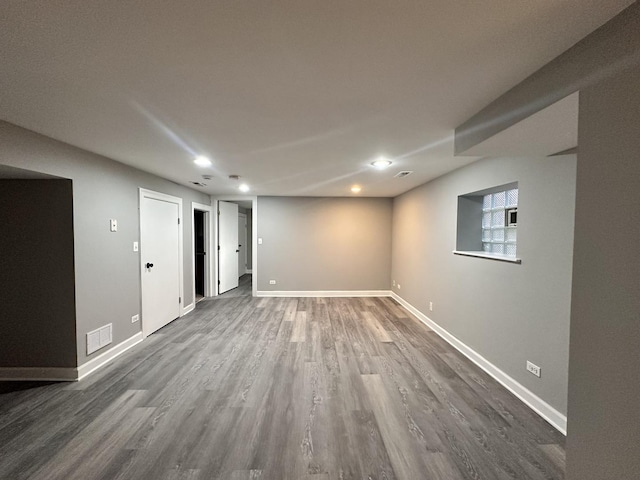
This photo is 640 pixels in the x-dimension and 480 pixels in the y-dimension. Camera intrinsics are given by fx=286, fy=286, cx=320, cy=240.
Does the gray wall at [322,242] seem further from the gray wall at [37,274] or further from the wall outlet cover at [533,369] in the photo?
the wall outlet cover at [533,369]

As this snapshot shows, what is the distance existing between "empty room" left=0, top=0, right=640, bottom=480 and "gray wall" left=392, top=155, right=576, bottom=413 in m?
0.02

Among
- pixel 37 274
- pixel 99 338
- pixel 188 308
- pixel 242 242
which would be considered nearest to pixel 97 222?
pixel 37 274

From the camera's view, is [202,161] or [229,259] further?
[229,259]

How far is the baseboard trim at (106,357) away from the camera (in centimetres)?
275

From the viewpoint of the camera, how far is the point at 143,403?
7.58ft

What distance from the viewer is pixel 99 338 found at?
2953mm

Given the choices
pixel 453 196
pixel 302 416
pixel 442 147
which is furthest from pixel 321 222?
pixel 302 416

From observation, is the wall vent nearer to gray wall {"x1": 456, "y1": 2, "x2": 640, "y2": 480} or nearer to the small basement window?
gray wall {"x1": 456, "y1": 2, "x2": 640, "y2": 480}

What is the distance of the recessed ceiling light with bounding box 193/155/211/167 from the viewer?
2.96 meters

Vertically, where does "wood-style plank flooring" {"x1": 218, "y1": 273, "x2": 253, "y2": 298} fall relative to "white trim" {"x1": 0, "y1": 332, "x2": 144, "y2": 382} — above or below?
below

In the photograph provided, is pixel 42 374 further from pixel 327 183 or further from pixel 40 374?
pixel 327 183

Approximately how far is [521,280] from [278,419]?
226 cm

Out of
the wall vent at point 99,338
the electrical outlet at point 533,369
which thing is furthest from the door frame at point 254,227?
the electrical outlet at point 533,369

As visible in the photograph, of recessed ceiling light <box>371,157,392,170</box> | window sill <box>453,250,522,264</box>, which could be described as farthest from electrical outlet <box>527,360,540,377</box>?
recessed ceiling light <box>371,157,392,170</box>
